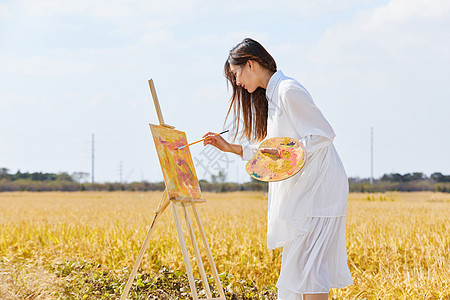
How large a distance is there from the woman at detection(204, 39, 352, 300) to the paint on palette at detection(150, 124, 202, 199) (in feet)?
2.14

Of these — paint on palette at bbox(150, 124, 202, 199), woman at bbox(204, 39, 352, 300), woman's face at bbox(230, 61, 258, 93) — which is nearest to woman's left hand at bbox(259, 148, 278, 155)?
woman at bbox(204, 39, 352, 300)

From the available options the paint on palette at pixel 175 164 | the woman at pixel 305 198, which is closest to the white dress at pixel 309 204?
the woman at pixel 305 198

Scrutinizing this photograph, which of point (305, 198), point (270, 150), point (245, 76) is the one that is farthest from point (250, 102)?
point (305, 198)

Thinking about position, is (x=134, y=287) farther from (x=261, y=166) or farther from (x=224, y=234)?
(x=261, y=166)

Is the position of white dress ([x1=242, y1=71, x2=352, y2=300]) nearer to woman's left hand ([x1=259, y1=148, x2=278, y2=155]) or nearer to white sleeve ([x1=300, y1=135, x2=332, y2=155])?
white sleeve ([x1=300, y1=135, x2=332, y2=155])

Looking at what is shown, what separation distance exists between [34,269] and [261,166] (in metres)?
3.55

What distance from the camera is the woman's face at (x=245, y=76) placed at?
2.84m

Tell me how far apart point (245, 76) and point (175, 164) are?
2.61ft

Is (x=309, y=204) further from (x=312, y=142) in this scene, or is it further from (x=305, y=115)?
(x=305, y=115)

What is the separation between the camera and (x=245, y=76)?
2.86 meters

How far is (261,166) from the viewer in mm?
2717

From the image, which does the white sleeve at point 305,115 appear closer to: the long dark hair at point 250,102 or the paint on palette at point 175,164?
the long dark hair at point 250,102

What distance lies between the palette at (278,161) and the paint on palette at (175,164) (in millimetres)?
576

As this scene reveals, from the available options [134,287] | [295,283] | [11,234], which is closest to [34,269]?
[134,287]
